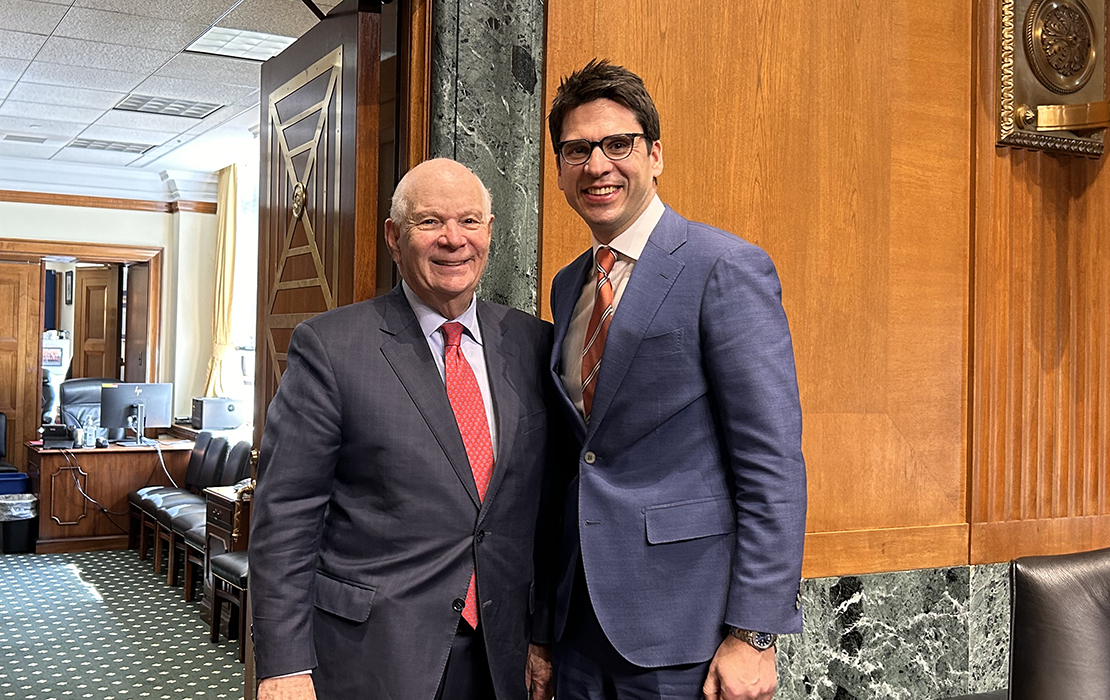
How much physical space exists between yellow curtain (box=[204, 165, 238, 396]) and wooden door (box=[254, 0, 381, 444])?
6266 millimetres

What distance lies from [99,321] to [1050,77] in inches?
451

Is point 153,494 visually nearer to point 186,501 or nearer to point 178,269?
point 186,501

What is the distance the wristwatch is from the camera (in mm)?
1749

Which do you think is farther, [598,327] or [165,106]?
[165,106]

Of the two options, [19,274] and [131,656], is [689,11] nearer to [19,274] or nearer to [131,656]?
[131,656]

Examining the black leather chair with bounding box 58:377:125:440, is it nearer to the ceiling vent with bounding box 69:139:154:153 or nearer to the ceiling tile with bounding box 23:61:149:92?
the ceiling vent with bounding box 69:139:154:153

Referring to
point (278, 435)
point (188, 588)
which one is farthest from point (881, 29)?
point (188, 588)

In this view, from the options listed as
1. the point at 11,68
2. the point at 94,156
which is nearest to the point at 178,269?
the point at 94,156

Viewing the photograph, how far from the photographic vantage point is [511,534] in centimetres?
200

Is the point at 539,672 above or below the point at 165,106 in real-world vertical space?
below

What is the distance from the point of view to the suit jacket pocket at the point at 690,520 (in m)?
1.80

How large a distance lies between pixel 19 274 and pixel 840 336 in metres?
9.66

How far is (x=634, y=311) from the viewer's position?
185 cm

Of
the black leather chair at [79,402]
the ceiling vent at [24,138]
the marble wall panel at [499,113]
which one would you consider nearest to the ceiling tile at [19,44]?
the ceiling vent at [24,138]
